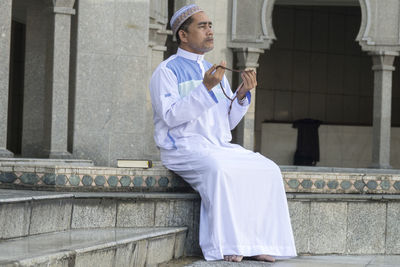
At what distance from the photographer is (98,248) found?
13.6 ft

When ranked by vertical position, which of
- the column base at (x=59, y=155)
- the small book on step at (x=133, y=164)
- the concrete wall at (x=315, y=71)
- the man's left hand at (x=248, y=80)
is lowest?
the column base at (x=59, y=155)

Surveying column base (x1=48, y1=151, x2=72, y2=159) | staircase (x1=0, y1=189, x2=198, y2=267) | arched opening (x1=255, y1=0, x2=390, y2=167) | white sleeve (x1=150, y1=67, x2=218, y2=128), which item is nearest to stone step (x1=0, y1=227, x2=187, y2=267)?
staircase (x1=0, y1=189, x2=198, y2=267)

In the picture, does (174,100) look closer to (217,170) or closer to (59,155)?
(217,170)

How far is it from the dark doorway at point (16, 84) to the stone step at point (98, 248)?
17730 mm

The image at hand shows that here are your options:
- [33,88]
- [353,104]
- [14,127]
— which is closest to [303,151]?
[353,104]

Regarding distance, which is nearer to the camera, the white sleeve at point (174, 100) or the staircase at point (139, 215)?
the staircase at point (139, 215)

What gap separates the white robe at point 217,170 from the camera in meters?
5.08

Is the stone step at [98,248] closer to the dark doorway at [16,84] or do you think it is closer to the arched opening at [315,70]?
the arched opening at [315,70]

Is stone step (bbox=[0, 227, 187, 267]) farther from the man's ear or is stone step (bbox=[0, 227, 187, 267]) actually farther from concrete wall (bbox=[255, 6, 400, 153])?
concrete wall (bbox=[255, 6, 400, 153])

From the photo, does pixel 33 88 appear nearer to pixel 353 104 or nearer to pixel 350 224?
pixel 350 224

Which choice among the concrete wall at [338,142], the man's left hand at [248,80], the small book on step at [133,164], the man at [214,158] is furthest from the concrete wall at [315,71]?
the man's left hand at [248,80]

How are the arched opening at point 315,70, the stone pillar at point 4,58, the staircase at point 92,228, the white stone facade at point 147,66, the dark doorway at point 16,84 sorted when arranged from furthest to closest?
the dark doorway at point 16,84 → the arched opening at point 315,70 → the white stone facade at point 147,66 → the stone pillar at point 4,58 → the staircase at point 92,228

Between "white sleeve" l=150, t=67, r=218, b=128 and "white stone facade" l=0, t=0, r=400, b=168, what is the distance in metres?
4.58

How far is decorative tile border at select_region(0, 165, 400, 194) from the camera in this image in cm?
546
